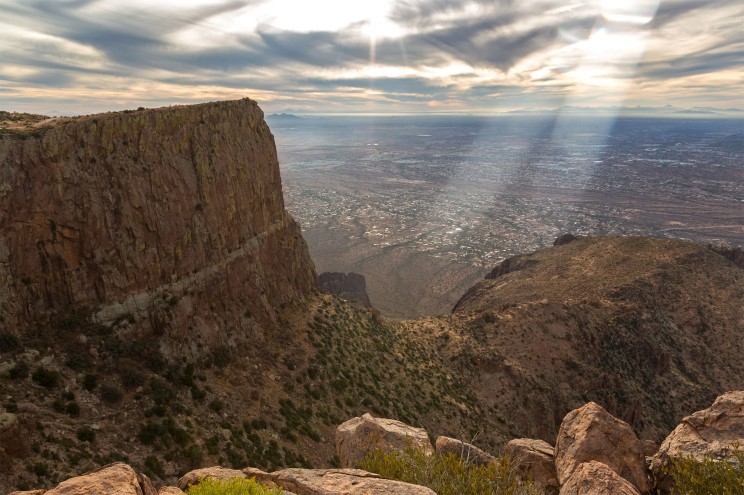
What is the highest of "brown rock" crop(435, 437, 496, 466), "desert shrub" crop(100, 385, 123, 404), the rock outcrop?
"brown rock" crop(435, 437, 496, 466)

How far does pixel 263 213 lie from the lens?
3631cm

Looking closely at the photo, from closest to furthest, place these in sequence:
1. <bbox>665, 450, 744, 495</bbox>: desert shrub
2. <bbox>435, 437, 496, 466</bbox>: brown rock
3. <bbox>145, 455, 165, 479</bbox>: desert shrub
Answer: <bbox>665, 450, 744, 495</bbox>: desert shrub, <bbox>435, 437, 496, 466</bbox>: brown rock, <bbox>145, 455, 165, 479</bbox>: desert shrub

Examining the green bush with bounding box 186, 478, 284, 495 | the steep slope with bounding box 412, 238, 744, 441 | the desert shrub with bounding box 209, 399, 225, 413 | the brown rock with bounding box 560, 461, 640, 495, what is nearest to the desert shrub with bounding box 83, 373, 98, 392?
the desert shrub with bounding box 209, 399, 225, 413

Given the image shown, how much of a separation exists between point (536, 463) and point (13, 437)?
785 inches

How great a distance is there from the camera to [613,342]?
4897cm

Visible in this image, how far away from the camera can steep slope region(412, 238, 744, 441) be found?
138ft

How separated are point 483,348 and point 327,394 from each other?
22171 mm

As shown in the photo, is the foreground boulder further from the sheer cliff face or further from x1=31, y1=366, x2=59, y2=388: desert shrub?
the sheer cliff face

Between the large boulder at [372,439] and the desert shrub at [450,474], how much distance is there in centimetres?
184

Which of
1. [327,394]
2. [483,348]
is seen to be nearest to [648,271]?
[483,348]

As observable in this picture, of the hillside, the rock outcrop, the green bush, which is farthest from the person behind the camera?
the rock outcrop

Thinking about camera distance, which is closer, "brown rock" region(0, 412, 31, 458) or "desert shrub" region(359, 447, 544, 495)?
"desert shrub" region(359, 447, 544, 495)

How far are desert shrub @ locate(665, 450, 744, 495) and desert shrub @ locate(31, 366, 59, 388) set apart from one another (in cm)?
2575

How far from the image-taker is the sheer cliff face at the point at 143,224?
2189cm
